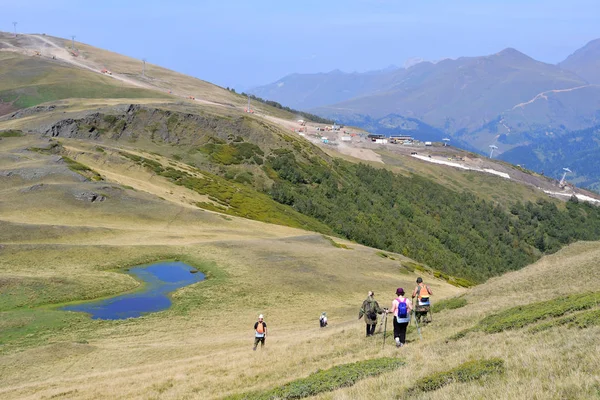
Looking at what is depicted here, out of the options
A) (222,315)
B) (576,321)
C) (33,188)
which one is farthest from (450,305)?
(33,188)

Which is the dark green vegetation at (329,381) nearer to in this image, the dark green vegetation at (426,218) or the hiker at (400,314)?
the hiker at (400,314)

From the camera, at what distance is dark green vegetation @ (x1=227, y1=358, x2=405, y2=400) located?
16.3 m

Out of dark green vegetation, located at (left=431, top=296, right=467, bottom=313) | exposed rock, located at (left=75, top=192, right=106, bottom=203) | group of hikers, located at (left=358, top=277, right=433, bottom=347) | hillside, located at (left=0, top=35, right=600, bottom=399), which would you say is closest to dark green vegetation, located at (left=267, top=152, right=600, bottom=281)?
hillside, located at (left=0, top=35, right=600, bottom=399)

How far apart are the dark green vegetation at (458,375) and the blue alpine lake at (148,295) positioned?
2972 cm

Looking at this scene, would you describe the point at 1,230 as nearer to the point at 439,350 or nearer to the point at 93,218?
the point at 93,218

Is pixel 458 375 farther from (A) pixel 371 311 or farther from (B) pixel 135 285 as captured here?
(B) pixel 135 285

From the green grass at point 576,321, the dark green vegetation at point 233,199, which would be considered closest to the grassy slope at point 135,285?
the green grass at point 576,321

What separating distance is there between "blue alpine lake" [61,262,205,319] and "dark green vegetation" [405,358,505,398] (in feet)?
97.5

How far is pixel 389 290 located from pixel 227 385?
106 feet

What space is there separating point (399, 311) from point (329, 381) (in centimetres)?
570

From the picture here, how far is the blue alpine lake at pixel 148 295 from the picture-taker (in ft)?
128

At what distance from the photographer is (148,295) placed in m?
43.0

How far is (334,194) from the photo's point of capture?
138m

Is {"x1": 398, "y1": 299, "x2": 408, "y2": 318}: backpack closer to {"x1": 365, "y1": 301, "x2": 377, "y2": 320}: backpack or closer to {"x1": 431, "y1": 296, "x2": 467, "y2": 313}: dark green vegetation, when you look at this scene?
{"x1": 365, "y1": 301, "x2": 377, "y2": 320}: backpack
